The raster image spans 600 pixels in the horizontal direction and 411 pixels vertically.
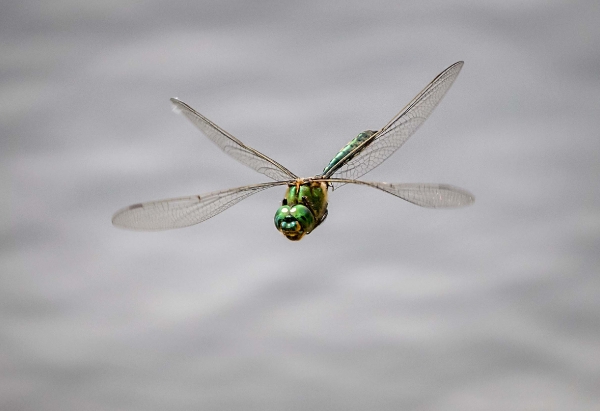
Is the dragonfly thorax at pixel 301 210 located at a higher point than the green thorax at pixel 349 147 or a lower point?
lower

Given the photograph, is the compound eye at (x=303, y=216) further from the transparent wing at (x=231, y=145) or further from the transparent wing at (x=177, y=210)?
the transparent wing at (x=231, y=145)

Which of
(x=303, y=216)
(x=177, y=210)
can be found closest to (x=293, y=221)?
(x=303, y=216)

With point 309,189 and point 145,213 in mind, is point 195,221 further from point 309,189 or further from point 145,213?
point 309,189

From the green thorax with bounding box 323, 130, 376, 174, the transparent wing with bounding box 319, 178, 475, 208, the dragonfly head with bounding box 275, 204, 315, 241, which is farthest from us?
the green thorax with bounding box 323, 130, 376, 174

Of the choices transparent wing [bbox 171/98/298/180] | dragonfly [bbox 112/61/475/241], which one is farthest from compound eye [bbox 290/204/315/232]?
transparent wing [bbox 171/98/298/180]

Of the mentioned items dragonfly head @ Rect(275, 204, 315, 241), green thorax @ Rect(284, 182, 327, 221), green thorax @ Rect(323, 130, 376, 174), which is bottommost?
dragonfly head @ Rect(275, 204, 315, 241)

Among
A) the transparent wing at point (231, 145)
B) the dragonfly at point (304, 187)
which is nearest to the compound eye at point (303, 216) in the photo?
the dragonfly at point (304, 187)

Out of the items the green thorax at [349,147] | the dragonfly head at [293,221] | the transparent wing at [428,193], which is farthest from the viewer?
the green thorax at [349,147]

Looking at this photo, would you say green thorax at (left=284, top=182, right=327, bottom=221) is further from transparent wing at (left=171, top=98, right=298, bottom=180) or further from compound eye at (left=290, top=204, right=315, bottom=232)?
transparent wing at (left=171, top=98, right=298, bottom=180)
